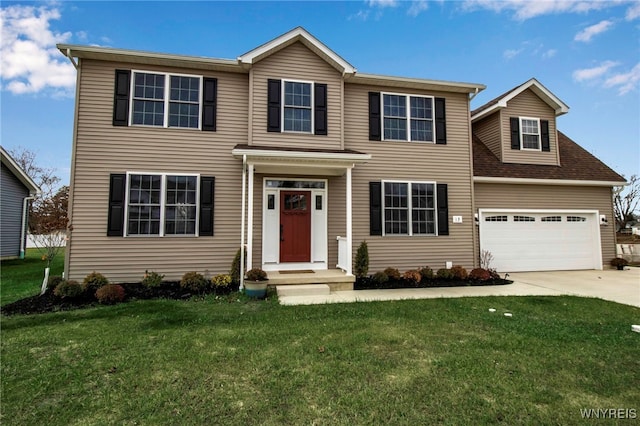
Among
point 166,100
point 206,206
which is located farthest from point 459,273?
point 166,100

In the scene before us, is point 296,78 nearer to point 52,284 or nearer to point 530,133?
point 52,284

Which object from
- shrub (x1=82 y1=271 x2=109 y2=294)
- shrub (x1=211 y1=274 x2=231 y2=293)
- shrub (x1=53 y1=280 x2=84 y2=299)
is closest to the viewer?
shrub (x1=53 y1=280 x2=84 y2=299)

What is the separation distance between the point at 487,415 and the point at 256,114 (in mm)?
7810

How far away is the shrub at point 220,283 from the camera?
755 cm

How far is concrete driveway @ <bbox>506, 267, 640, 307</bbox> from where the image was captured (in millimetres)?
7318

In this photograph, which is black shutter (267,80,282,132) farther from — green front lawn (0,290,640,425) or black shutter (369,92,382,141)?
green front lawn (0,290,640,425)

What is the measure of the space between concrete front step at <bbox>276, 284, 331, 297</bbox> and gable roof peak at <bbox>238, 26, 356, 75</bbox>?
562cm

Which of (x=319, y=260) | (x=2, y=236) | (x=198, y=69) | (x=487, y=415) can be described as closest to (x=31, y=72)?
(x=2, y=236)

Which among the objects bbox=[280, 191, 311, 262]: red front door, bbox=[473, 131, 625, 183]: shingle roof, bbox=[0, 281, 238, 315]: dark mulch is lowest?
bbox=[0, 281, 238, 315]: dark mulch

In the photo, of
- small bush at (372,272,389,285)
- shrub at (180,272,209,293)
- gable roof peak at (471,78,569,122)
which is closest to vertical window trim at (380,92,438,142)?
gable roof peak at (471,78,569,122)

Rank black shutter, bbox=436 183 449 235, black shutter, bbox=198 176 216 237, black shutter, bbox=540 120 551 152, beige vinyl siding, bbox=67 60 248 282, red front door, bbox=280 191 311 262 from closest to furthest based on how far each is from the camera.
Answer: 1. beige vinyl siding, bbox=67 60 248 282
2. black shutter, bbox=198 176 216 237
3. red front door, bbox=280 191 311 262
4. black shutter, bbox=436 183 449 235
5. black shutter, bbox=540 120 551 152

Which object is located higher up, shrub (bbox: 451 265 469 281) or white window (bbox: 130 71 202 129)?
white window (bbox: 130 71 202 129)

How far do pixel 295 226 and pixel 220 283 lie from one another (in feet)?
8.00

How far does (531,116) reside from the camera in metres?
11.3
